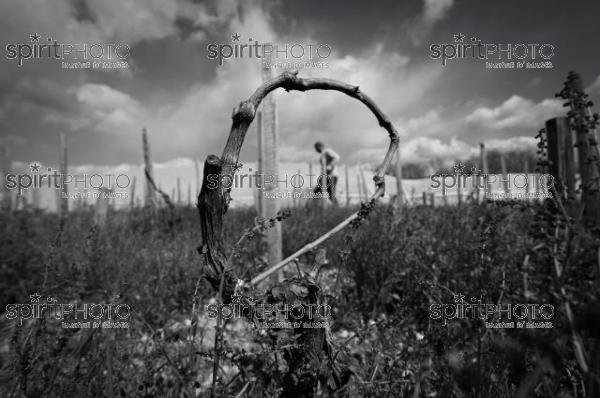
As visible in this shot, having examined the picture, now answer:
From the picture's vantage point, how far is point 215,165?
30.1 inches

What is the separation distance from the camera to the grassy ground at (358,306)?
96 centimetres

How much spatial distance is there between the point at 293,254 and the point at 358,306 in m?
2.23

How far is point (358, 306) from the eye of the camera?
286 cm

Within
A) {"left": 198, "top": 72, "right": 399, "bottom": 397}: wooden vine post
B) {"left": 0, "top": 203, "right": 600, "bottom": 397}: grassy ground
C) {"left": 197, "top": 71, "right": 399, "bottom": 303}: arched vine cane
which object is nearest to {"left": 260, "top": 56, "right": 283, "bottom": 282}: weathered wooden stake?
{"left": 0, "top": 203, "right": 600, "bottom": 397}: grassy ground

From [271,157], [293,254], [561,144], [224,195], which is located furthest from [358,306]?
[561,144]

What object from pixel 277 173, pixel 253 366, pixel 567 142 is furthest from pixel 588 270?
pixel 567 142

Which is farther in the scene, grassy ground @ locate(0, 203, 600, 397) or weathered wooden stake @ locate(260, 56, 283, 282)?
weathered wooden stake @ locate(260, 56, 283, 282)

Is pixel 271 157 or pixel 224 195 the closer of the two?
pixel 224 195

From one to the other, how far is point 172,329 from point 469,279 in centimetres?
249

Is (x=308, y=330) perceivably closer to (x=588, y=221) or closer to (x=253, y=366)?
(x=253, y=366)

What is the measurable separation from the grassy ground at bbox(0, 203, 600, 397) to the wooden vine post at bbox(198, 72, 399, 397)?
83 millimetres

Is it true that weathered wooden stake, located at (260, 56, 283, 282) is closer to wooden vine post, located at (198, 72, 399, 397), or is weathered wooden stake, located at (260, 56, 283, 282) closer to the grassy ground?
the grassy ground

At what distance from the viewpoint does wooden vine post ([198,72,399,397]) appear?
0.78 meters

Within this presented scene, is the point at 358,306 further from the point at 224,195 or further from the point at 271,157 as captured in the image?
the point at 224,195
